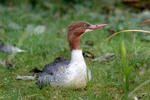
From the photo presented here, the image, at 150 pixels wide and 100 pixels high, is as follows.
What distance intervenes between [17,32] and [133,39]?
2.48 m

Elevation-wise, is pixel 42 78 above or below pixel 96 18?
below

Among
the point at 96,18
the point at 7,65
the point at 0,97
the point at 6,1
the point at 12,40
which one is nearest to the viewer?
the point at 0,97

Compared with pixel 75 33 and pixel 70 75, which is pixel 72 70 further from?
pixel 75 33

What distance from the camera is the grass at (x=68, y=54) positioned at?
3.94m

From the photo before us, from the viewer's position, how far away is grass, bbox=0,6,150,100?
394 centimetres

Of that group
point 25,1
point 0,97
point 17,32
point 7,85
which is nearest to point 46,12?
point 25,1

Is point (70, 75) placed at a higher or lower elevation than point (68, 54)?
lower

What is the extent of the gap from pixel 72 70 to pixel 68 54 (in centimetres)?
159

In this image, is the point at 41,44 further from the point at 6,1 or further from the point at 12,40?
the point at 6,1

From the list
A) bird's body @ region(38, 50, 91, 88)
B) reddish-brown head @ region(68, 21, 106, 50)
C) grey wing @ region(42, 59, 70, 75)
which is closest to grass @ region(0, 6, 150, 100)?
bird's body @ region(38, 50, 91, 88)

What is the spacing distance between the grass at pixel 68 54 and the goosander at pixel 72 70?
0.10 metres

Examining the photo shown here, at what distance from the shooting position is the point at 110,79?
464cm

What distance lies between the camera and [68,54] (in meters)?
5.89

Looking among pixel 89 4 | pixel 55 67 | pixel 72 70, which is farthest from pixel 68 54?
pixel 89 4
